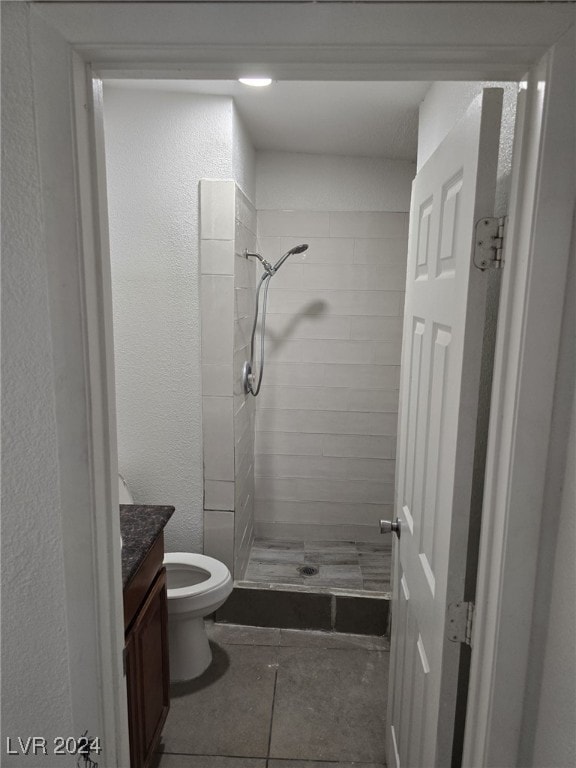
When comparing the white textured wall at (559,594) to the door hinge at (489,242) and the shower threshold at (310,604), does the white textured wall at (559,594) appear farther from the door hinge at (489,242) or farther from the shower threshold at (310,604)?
the shower threshold at (310,604)

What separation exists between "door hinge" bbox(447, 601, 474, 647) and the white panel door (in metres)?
0.01

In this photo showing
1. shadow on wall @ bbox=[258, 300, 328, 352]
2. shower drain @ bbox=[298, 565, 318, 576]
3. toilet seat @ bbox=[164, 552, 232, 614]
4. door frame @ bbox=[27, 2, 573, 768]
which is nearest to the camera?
door frame @ bbox=[27, 2, 573, 768]

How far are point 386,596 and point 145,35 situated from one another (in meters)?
2.49

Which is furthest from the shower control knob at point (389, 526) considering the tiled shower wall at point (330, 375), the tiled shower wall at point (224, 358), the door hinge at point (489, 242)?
the tiled shower wall at point (330, 375)

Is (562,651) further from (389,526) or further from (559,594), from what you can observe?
(389,526)

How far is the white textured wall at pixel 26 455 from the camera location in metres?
0.84

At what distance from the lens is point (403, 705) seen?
151cm

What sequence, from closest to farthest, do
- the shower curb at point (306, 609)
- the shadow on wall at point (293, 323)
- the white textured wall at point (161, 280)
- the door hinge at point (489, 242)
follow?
the door hinge at point (489, 242)
the white textured wall at point (161, 280)
the shower curb at point (306, 609)
the shadow on wall at point (293, 323)

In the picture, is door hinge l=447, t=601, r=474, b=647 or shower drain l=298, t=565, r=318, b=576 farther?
shower drain l=298, t=565, r=318, b=576

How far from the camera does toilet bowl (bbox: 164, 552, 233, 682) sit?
6.97ft

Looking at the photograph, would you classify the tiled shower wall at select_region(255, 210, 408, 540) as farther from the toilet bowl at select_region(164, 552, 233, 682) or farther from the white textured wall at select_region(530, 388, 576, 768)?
the white textured wall at select_region(530, 388, 576, 768)

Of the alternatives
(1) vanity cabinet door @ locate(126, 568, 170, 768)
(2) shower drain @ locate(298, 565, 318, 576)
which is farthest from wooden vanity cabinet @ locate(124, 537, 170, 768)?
(2) shower drain @ locate(298, 565, 318, 576)

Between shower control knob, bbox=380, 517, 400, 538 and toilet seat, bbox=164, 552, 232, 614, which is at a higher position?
shower control knob, bbox=380, 517, 400, 538

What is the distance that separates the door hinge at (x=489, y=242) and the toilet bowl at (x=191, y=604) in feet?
5.79
